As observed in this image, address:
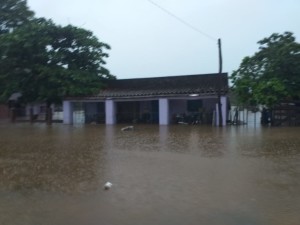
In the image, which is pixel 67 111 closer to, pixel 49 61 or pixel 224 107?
pixel 49 61

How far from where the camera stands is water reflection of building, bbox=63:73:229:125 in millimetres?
27469

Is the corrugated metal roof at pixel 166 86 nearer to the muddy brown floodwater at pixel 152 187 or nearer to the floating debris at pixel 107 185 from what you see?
the muddy brown floodwater at pixel 152 187

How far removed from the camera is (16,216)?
5.65 meters

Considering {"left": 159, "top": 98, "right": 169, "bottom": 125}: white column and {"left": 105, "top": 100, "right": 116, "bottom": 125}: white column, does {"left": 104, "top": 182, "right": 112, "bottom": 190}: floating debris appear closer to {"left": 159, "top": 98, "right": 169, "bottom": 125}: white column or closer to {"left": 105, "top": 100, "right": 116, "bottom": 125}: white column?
{"left": 159, "top": 98, "right": 169, "bottom": 125}: white column

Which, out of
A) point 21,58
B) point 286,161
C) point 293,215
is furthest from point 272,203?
point 21,58

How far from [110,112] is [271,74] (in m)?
12.3

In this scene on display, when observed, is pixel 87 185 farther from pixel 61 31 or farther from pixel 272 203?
pixel 61 31

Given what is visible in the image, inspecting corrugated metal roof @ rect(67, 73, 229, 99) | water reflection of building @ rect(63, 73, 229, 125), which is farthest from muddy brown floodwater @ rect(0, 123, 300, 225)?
corrugated metal roof @ rect(67, 73, 229, 99)

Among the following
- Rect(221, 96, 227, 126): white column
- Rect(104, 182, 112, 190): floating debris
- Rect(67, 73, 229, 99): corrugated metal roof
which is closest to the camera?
Rect(104, 182, 112, 190): floating debris

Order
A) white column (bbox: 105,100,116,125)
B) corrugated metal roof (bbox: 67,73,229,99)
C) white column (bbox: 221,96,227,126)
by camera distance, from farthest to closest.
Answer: white column (bbox: 105,100,116,125) → corrugated metal roof (bbox: 67,73,229,99) → white column (bbox: 221,96,227,126)

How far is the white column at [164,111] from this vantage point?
2794 centimetres

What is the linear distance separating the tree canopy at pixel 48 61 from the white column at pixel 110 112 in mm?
1663

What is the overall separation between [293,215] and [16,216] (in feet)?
13.1

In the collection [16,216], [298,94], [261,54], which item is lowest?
[16,216]
